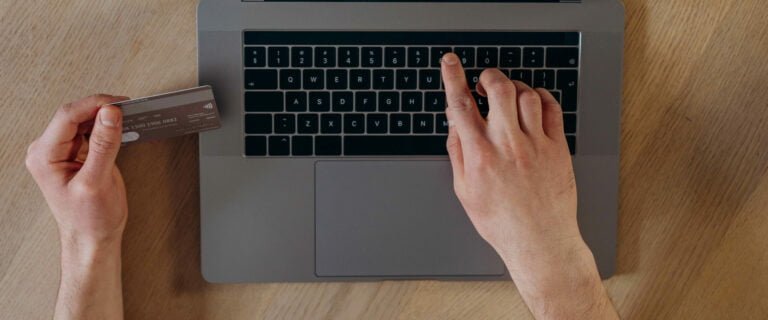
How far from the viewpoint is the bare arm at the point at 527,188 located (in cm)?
76

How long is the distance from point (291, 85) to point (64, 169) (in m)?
0.30

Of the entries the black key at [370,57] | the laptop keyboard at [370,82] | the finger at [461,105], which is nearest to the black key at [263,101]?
the laptop keyboard at [370,82]

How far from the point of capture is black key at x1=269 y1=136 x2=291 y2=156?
815 mm

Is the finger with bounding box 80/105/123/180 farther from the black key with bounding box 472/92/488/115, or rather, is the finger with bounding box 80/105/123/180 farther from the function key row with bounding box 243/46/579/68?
A: the black key with bounding box 472/92/488/115

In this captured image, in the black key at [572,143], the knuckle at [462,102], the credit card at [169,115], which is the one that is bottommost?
the black key at [572,143]

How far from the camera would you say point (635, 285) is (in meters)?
0.87

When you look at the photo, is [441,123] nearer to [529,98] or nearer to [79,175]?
[529,98]

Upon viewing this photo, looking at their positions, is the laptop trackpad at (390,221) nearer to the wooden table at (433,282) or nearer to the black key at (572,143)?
the wooden table at (433,282)

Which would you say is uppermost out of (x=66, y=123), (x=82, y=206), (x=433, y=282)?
(x=66, y=123)

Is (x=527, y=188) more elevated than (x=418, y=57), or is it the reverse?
(x=418, y=57)

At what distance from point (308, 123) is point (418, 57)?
0.54 feet

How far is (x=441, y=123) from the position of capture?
818 mm

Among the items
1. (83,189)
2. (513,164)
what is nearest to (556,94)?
(513,164)

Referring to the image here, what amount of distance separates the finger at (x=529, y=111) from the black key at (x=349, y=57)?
208 mm
